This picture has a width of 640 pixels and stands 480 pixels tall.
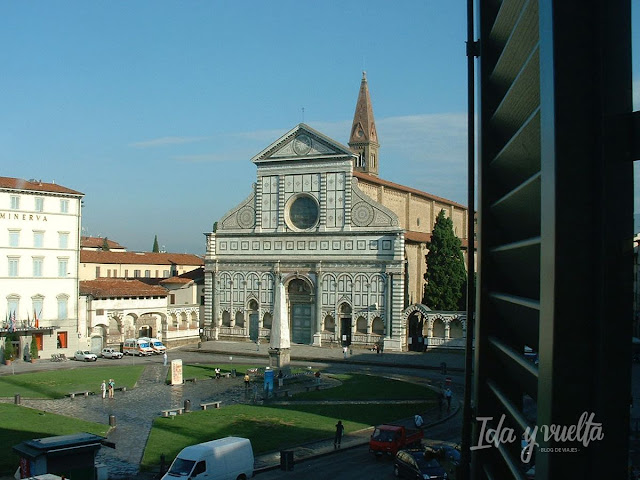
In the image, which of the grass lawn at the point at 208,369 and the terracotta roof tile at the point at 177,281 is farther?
the terracotta roof tile at the point at 177,281

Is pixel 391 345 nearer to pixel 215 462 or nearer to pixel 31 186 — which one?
pixel 31 186

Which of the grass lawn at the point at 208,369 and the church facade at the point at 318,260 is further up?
the church facade at the point at 318,260

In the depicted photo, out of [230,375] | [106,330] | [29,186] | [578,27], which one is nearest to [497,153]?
[578,27]

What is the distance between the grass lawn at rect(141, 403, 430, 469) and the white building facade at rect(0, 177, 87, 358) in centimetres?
2261

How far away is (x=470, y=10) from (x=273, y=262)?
51.8m

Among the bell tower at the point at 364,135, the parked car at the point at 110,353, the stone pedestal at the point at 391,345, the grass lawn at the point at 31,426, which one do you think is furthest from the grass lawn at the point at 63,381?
the bell tower at the point at 364,135

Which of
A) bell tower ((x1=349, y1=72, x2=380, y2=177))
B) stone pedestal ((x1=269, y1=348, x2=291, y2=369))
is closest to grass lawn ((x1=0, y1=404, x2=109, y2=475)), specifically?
stone pedestal ((x1=269, y1=348, x2=291, y2=369))

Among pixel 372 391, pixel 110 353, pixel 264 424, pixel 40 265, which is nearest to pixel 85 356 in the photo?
pixel 110 353

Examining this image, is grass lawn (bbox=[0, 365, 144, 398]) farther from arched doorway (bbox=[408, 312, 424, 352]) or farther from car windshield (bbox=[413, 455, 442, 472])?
car windshield (bbox=[413, 455, 442, 472])

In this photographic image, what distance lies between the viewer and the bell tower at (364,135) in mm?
83000

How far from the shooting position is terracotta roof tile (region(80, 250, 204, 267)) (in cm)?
7088

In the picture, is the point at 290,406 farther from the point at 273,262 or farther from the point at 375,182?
the point at 375,182

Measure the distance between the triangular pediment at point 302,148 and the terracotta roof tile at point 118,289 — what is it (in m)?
12.7

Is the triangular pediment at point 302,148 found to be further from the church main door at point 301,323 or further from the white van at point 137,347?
the white van at point 137,347
